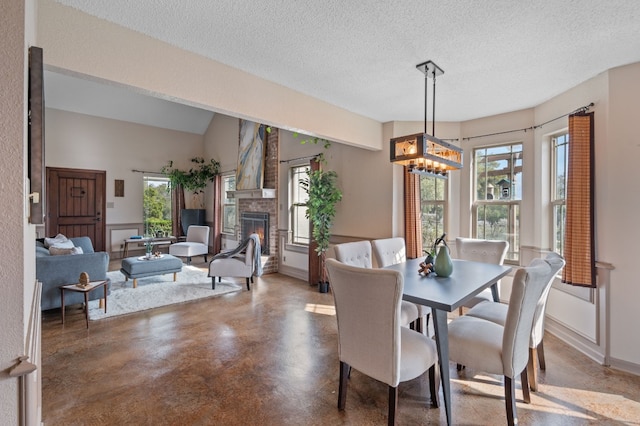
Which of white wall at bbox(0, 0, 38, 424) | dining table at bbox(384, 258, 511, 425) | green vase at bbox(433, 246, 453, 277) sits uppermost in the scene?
white wall at bbox(0, 0, 38, 424)

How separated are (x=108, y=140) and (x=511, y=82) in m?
8.31

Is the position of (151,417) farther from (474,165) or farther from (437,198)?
(474,165)

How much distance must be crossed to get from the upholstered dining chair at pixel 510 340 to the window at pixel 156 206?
298 inches

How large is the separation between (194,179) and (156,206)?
3.94 ft

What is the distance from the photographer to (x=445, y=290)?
2.17 meters

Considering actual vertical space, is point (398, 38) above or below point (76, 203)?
above

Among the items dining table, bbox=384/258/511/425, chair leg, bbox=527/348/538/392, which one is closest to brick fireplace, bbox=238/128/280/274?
dining table, bbox=384/258/511/425

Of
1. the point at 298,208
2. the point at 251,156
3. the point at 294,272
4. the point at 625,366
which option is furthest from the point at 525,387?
the point at 251,156

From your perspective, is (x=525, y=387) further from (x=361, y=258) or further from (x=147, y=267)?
(x=147, y=267)

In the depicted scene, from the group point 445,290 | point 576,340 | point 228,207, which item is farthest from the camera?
point 228,207

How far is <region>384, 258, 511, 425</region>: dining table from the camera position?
6.21 ft

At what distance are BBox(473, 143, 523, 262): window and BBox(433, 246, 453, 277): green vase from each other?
6.46ft

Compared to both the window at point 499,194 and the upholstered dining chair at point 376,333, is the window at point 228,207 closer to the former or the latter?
the window at point 499,194

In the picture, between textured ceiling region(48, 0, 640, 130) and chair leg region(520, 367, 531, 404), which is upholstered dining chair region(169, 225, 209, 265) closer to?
textured ceiling region(48, 0, 640, 130)
